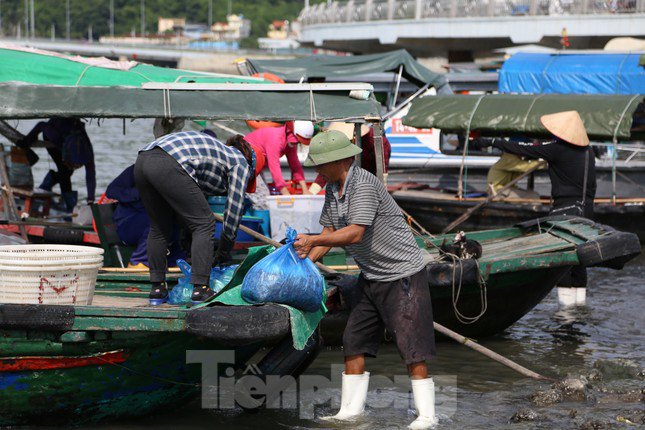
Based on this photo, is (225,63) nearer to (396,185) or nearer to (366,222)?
(396,185)

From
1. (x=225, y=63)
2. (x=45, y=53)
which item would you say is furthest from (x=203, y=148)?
(x=225, y=63)

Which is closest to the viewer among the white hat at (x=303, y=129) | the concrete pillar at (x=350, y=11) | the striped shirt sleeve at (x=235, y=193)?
the striped shirt sleeve at (x=235, y=193)

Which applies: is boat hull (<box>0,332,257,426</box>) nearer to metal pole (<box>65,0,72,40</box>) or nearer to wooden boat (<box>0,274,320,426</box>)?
wooden boat (<box>0,274,320,426</box>)

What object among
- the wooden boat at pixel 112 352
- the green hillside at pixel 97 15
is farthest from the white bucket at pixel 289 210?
the green hillside at pixel 97 15

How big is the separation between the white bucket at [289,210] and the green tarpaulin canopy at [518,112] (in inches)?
139

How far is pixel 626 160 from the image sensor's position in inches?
590

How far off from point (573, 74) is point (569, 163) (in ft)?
34.6

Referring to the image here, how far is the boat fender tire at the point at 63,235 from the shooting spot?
29.7ft

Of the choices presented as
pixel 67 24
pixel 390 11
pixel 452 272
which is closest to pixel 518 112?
pixel 452 272

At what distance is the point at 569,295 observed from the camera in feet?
32.7

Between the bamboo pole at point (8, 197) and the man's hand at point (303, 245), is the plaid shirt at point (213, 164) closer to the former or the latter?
the man's hand at point (303, 245)

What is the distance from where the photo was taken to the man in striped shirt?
564 cm

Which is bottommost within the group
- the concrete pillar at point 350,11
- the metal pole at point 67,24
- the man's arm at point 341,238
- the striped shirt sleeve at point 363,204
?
the metal pole at point 67,24

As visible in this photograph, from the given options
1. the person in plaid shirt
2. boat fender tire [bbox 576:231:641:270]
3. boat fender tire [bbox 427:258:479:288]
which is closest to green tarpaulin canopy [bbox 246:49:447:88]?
boat fender tire [bbox 576:231:641:270]
